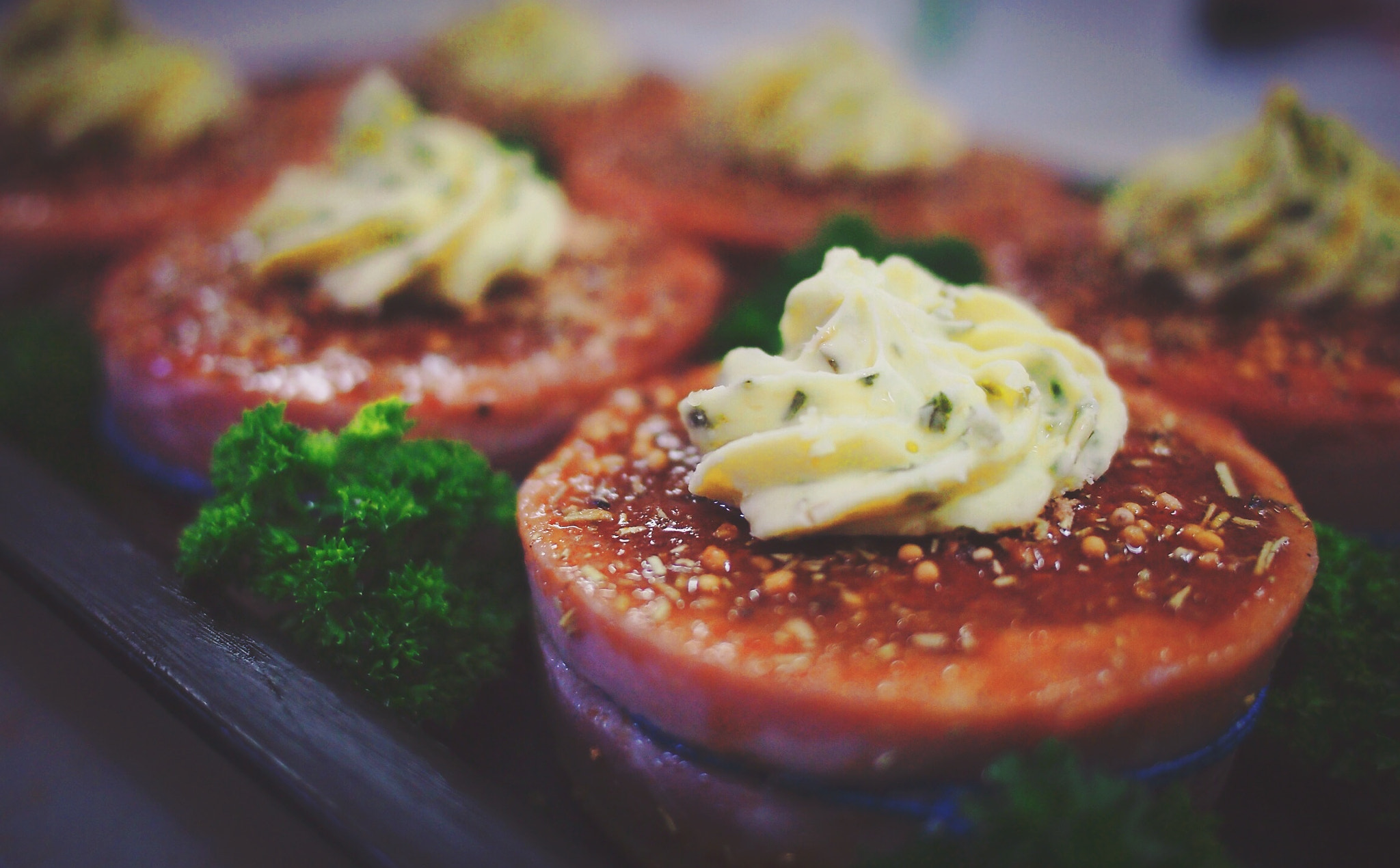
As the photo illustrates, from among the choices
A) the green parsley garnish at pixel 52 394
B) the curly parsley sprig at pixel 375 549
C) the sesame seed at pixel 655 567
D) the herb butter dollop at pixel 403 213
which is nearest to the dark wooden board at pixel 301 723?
the curly parsley sprig at pixel 375 549

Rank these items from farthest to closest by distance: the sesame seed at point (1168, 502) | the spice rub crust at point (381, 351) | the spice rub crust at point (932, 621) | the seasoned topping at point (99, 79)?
1. the seasoned topping at point (99, 79)
2. the spice rub crust at point (381, 351)
3. the sesame seed at point (1168, 502)
4. the spice rub crust at point (932, 621)

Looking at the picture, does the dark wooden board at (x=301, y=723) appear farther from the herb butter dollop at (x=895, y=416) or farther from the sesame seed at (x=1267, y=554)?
the sesame seed at (x=1267, y=554)

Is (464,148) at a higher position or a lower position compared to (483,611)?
higher

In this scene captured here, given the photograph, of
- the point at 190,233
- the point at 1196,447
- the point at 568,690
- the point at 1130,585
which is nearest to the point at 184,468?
the point at 190,233

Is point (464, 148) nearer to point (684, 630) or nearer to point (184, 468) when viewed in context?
point (184, 468)

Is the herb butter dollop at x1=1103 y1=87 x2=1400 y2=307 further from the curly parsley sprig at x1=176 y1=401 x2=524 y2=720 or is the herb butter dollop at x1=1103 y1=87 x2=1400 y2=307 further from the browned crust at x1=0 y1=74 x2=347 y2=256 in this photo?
the browned crust at x1=0 y1=74 x2=347 y2=256
